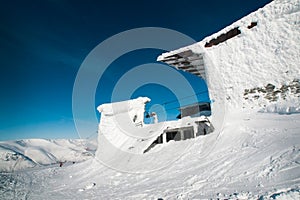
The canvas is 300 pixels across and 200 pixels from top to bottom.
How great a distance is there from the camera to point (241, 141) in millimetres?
6754

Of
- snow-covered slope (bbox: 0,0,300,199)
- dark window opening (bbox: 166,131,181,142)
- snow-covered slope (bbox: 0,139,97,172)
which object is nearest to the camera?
snow-covered slope (bbox: 0,0,300,199)

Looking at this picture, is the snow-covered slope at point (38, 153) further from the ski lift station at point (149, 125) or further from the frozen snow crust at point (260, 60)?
the frozen snow crust at point (260, 60)

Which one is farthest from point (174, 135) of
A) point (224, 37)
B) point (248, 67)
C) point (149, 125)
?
point (224, 37)

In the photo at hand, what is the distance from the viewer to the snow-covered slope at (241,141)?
4.51 metres

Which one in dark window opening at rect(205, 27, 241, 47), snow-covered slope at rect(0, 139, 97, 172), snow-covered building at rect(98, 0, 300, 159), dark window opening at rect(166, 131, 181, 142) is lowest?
snow-covered slope at rect(0, 139, 97, 172)

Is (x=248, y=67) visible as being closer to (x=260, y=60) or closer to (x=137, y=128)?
(x=260, y=60)

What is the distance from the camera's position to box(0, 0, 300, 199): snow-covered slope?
4512 mm

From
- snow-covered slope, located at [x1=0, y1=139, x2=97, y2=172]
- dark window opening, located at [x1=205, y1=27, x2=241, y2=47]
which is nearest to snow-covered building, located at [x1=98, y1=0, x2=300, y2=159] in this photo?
dark window opening, located at [x1=205, y1=27, x2=241, y2=47]

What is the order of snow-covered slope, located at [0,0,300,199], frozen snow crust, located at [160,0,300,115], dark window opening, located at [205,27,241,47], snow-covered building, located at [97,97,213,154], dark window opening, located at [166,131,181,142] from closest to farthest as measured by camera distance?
snow-covered slope, located at [0,0,300,199] → frozen snow crust, located at [160,0,300,115] → dark window opening, located at [205,27,241,47] → snow-covered building, located at [97,97,213,154] → dark window opening, located at [166,131,181,142]

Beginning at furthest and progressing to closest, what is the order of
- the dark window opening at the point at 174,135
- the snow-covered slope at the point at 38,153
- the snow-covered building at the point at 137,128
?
the snow-covered slope at the point at 38,153 → the dark window opening at the point at 174,135 → the snow-covered building at the point at 137,128

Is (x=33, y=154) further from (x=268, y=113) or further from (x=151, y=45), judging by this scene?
(x=268, y=113)

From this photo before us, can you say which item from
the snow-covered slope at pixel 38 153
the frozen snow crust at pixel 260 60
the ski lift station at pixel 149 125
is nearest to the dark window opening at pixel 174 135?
the ski lift station at pixel 149 125

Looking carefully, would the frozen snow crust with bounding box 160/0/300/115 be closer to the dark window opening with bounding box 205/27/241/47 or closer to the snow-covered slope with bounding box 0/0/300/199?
the snow-covered slope with bounding box 0/0/300/199

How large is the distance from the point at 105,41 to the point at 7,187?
955 cm
